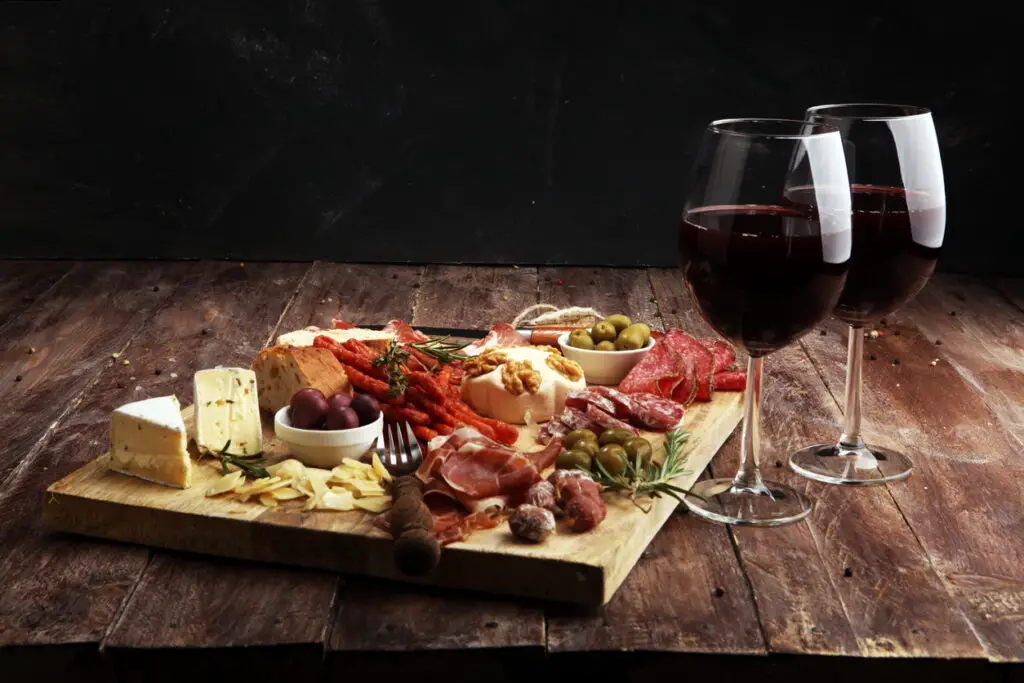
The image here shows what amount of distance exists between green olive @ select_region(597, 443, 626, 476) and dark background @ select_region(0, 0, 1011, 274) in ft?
6.39

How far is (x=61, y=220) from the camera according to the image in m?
3.49

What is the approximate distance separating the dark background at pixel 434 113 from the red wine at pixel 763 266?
2.05m

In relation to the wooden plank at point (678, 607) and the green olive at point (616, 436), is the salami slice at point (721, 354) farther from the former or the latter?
the wooden plank at point (678, 607)

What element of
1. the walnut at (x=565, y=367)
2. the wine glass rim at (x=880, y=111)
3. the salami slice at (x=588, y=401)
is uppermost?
the wine glass rim at (x=880, y=111)

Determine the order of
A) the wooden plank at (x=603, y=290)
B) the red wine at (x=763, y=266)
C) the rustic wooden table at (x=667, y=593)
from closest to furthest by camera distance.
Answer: the rustic wooden table at (x=667, y=593), the red wine at (x=763, y=266), the wooden plank at (x=603, y=290)

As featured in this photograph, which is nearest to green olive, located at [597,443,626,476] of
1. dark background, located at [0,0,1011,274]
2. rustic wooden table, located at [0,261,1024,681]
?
rustic wooden table, located at [0,261,1024,681]

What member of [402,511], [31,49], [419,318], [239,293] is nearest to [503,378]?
[402,511]

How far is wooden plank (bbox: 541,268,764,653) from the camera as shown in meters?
1.24

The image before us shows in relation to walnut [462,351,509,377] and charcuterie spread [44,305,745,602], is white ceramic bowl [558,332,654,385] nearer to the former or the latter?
charcuterie spread [44,305,745,602]

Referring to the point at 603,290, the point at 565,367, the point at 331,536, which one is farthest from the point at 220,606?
the point at 603,290

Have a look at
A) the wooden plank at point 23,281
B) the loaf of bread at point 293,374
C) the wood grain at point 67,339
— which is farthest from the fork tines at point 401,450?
the wooden plank at point 23,281

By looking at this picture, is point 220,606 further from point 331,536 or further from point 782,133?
point 782,133

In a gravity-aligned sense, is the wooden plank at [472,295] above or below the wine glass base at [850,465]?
below

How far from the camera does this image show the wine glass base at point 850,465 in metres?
1.67
